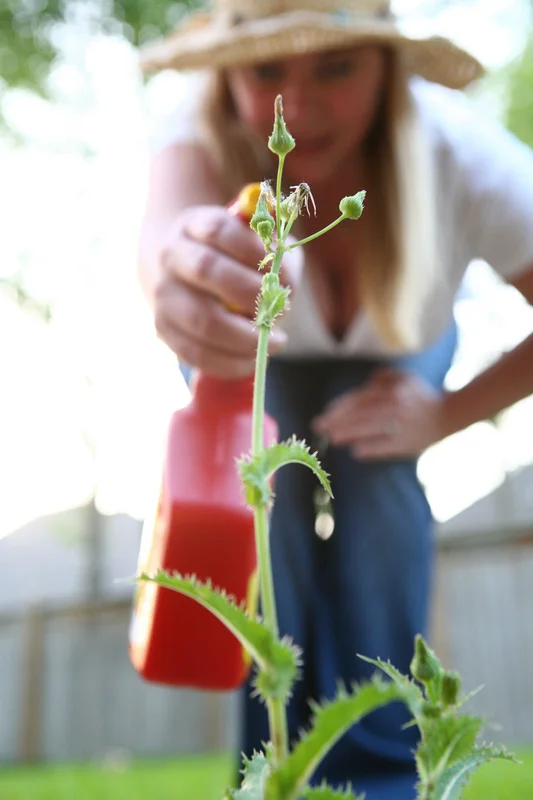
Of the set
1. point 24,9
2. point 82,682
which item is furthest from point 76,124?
point 82,682

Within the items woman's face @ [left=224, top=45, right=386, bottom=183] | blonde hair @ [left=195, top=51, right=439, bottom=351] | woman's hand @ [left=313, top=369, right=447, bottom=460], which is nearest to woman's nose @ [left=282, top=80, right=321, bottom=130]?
woman's face @ [left=224, top=45, right=386, bottom=183]

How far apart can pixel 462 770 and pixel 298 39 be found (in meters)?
0.88

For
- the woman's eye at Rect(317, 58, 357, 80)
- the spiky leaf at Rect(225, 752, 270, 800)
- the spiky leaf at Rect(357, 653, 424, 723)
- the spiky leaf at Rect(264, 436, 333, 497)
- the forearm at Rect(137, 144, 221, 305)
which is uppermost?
the woman's eye at Rect(317, 58, 357, 80)

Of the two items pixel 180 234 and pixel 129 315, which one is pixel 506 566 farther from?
pixel 180 234

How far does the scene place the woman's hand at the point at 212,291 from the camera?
0.63m

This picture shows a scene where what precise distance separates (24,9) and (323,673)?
3948mm

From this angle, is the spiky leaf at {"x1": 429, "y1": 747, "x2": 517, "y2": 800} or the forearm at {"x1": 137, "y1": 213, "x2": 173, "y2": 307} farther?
the forearm at {"x1": 137, "y1": 213, "x2": 173, "y2": 307}

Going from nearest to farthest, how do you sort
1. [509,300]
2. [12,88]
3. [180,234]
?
[180,234] < [509,300] < [12,88]

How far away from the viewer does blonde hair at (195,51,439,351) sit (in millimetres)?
1099

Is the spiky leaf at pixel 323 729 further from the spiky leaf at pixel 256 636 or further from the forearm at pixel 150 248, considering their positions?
the forearm at pixel 150 248

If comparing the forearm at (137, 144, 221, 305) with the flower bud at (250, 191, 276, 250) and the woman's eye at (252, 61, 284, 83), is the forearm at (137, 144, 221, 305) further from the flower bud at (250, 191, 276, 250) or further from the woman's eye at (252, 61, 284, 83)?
the flower bud at (250, 191, 276, 250)

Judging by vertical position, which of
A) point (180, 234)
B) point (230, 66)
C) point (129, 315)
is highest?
point (230, 66)

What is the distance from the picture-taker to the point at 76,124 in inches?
188

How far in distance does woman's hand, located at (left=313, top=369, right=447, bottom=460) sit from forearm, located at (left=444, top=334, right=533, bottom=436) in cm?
2
